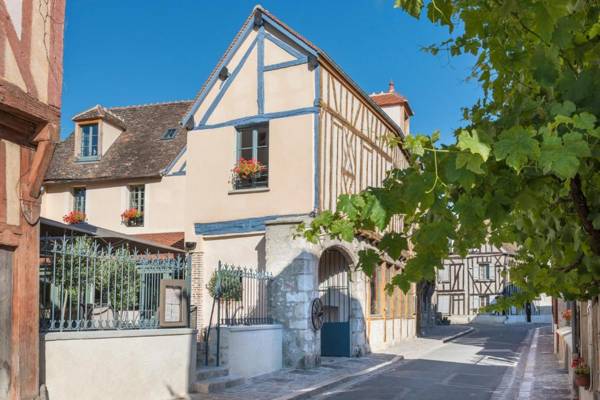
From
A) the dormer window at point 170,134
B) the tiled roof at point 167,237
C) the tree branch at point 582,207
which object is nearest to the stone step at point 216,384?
the tiled roof at point 167,237

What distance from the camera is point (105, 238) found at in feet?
35.6

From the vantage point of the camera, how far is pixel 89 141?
21.7 meters

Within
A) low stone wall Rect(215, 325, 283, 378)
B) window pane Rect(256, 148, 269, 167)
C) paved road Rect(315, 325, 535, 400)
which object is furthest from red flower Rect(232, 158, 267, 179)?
paved road Rect(315, 325, 535, 400)

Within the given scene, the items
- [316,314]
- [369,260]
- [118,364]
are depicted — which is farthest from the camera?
[316,314]

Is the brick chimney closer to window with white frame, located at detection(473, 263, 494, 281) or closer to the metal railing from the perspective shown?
the metal railing

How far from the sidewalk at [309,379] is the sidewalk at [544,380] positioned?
10.1 feet

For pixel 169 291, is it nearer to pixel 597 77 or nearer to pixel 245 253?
pixel 245 253

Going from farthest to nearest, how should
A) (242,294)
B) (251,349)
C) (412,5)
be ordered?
(242,294) → (251,349) → (412,5)

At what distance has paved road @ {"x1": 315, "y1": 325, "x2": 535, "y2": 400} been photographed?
11.0 metres

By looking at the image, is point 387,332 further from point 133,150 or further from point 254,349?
point 133,150

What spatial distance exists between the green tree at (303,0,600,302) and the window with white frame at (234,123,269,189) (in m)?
11.4

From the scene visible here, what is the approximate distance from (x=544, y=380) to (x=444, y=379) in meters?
1.83

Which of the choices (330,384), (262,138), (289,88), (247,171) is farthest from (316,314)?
(289,88)

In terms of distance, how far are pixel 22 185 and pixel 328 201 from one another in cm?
849
